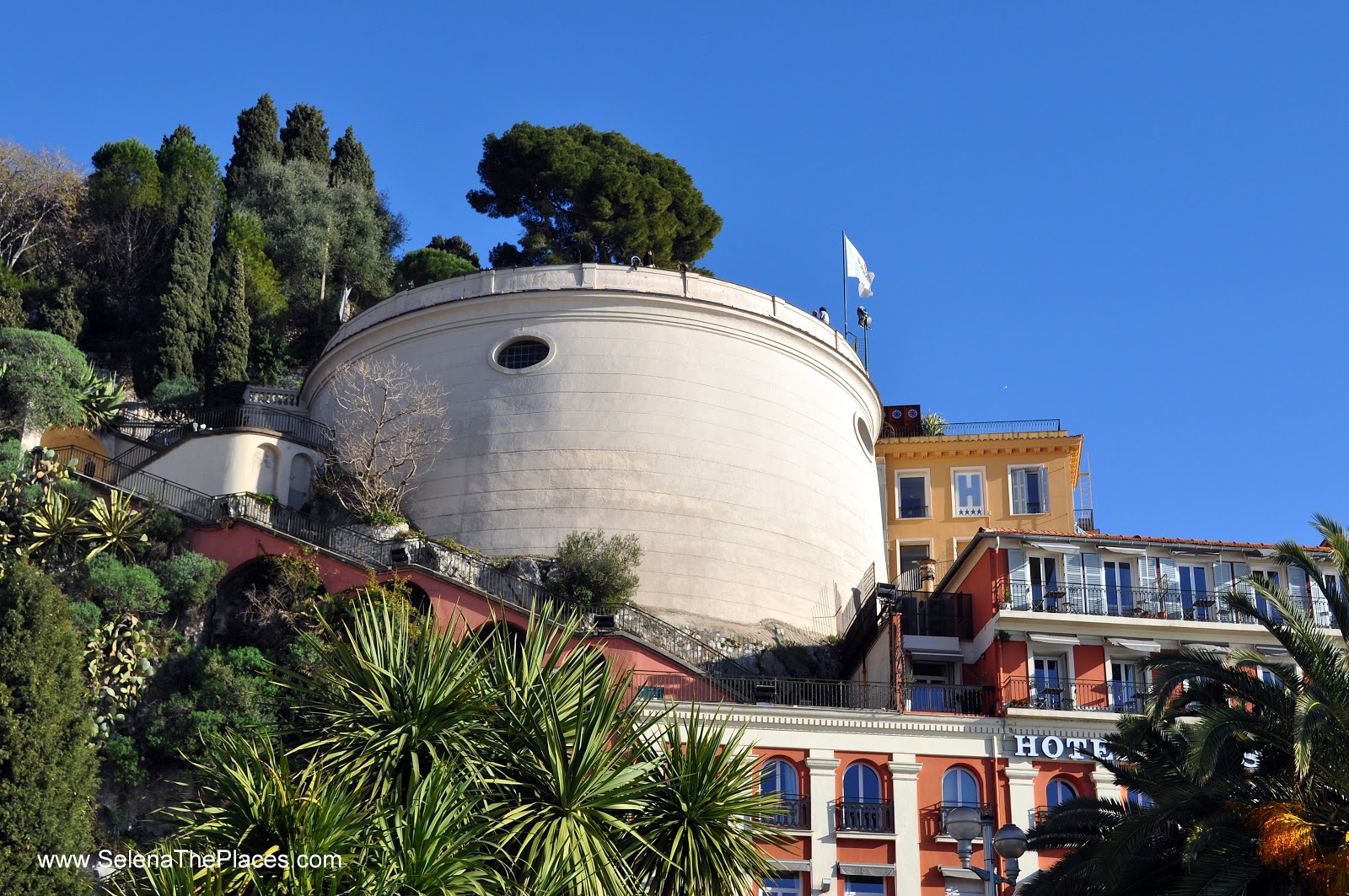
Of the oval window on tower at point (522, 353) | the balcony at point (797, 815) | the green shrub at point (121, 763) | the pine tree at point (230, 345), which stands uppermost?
the pine tree at point (230, 345)

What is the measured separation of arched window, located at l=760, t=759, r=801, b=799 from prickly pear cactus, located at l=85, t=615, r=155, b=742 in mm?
12212

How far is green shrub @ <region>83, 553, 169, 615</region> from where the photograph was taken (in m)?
35.2

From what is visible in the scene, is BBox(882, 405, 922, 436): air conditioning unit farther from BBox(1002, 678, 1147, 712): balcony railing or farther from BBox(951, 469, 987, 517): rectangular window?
BBox(1002, 678, 1147, 712): balcony railing

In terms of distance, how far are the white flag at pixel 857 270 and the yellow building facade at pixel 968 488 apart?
5404mm

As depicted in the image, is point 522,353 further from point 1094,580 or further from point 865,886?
point 865,886

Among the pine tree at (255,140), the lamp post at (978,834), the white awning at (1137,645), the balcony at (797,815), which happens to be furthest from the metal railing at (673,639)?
the pine tree at (255,140)

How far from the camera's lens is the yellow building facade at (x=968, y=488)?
4750cm

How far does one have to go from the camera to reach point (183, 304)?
54.9 meters

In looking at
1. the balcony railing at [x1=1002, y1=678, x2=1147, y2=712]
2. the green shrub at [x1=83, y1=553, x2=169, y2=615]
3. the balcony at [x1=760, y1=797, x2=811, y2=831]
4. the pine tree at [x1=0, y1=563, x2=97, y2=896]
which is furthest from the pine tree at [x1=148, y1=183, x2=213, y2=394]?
the balcony railing at [x1=1002, y1=678, x2=1147, y2=712]

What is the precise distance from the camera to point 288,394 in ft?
164

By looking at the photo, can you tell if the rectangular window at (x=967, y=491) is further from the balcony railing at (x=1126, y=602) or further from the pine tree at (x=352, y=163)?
the pine tree at (x=352, y=163)

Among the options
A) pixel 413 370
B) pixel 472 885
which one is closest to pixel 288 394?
pixel 413 370

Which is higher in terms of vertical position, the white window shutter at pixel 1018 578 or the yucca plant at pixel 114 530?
the yucca plant at pixel 114 530

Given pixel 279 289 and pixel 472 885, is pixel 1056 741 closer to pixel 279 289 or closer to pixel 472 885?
pixel 472 885
